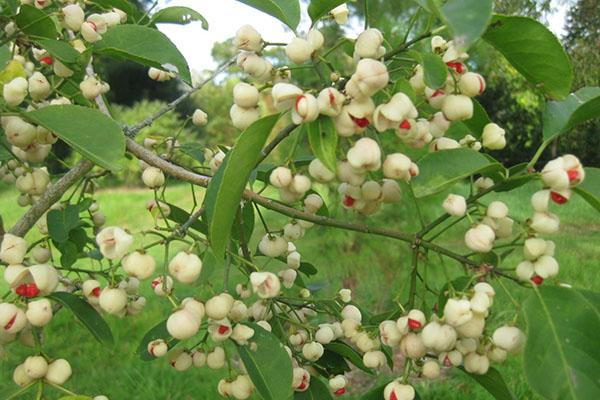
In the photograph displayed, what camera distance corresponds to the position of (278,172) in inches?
30.5

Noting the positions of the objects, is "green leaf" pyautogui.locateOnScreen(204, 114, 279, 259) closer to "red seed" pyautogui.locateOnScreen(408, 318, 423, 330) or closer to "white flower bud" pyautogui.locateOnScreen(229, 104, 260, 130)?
"white flower bud" pyautogui.locateOnScreen(229, 104, 260, 130)

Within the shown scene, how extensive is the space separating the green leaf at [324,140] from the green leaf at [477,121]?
28 cm

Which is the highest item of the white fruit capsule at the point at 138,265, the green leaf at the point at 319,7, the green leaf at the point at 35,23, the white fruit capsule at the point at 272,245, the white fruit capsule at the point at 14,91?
the green leaf at the point at 319,7

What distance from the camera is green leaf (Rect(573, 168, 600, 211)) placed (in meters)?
0.67

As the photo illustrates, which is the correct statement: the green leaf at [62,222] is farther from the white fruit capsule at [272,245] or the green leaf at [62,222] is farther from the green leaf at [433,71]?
the green leaf at [433,71]

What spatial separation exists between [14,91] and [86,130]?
0.51ft

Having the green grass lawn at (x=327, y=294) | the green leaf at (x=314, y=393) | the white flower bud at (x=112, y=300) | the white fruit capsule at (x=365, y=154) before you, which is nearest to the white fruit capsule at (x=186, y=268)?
the white flower bud at (x=112, y=300)

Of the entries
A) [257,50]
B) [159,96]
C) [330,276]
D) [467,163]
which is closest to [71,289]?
[257,50]

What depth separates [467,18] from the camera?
52 centimetres

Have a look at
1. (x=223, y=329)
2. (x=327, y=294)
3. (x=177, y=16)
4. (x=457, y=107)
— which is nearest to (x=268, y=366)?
(x=223, y=329)

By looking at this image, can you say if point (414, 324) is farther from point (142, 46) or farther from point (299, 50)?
point (142, 46)

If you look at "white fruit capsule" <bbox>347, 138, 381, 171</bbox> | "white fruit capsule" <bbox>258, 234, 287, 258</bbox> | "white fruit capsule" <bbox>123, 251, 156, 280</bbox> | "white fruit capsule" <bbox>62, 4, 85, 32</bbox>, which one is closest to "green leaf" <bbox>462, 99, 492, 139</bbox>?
"white fruit capsule" <bbox>347, 138, 381, 171</bbox>

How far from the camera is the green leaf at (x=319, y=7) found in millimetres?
728

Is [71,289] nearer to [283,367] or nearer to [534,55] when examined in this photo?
[283,367]
